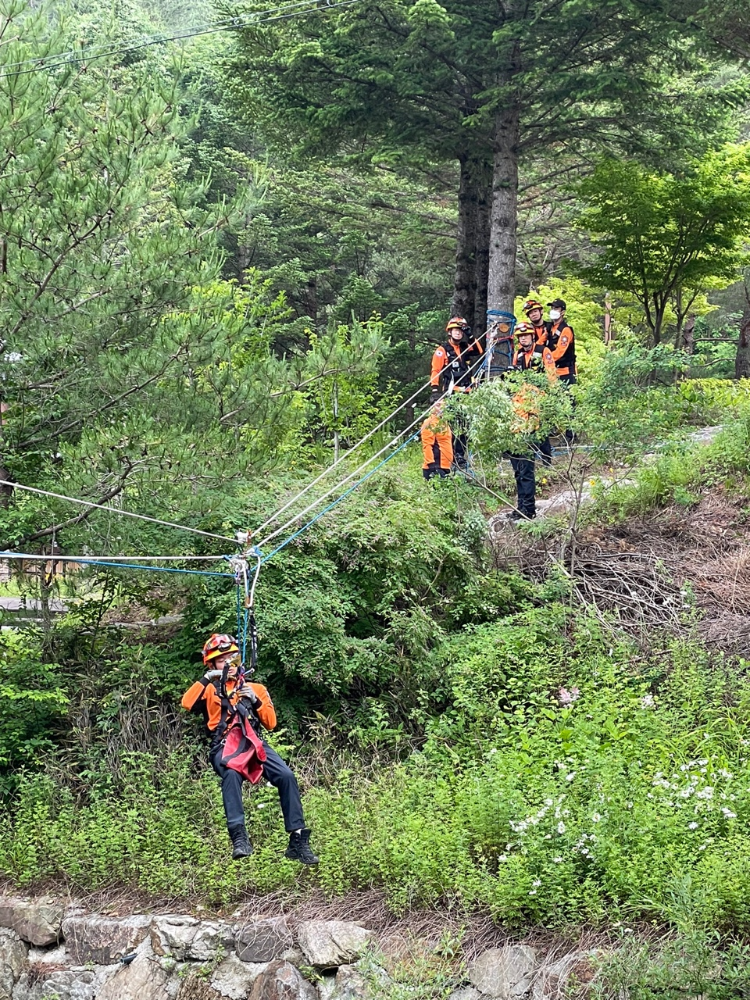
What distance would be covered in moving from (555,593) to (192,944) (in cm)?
455

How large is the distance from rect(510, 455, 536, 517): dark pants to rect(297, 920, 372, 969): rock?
16.9 ft

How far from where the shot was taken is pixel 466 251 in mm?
15727

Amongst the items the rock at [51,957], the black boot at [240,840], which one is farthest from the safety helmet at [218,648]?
the rock at [51,957]

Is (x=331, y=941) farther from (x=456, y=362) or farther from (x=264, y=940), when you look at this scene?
(x=456, y=362)

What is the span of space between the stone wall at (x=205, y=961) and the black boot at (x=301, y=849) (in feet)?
1.89

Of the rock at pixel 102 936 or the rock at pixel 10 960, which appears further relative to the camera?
the rock at pixel 10 960

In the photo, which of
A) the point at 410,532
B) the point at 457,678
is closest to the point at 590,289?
the point at 410,532

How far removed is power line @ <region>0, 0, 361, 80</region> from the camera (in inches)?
315

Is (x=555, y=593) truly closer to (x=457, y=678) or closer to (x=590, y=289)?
(x=457, y=678)

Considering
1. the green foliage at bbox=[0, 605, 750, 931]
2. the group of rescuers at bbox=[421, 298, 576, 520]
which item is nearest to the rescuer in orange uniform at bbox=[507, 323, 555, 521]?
the group of rescuers at bbox=[421, 298, 576, 520]

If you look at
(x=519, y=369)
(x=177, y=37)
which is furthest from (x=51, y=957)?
(x=177, y=37)

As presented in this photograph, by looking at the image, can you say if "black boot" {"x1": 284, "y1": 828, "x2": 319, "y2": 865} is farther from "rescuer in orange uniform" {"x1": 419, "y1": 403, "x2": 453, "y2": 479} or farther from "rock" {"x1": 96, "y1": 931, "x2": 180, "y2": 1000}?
"rescuer in orange uniform" {"x1": 419, "y1": 403, "x2": 453, "y2": 479}

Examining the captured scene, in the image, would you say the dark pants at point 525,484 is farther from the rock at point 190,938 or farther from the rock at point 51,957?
the rock at point 51,957

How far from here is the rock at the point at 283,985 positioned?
269 inches
